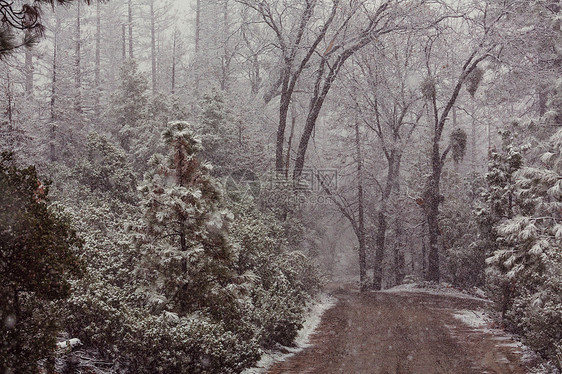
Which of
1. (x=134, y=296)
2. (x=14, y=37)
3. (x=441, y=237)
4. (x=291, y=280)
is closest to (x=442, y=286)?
(x=441, y=237)

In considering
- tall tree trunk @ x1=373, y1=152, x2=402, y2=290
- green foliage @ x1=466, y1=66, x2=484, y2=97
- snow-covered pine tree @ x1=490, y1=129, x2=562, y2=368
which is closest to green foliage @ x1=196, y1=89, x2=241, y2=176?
tall tree trunk @ x1=373, y1=152, x2=402, y2=290

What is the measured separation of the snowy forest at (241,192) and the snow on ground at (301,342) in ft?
1.59

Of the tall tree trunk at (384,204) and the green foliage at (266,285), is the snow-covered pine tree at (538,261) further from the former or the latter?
the tall tree trunk at (384,204)

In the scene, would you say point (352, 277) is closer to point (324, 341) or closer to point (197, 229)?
point (324, 341)

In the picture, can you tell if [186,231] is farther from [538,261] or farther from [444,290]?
[444,290]

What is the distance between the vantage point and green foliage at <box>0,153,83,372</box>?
236 inches

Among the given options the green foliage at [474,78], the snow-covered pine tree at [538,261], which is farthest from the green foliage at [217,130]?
the snow-covered pine tree at [538,261]

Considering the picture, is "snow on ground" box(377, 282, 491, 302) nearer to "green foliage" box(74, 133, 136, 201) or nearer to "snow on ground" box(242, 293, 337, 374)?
"snow on ground" box(242, 293, 337, 374)

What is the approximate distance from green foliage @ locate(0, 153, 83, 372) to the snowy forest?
17 mm

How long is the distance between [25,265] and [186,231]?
3459mm

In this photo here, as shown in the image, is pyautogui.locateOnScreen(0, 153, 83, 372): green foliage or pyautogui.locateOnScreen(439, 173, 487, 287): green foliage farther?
pyautogui.locateOnScreen(439, 173, 487, 287): green foliage

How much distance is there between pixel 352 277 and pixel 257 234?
136ft

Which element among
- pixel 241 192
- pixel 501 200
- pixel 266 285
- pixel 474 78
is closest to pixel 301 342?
pixel 266 285

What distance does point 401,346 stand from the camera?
42.2 ft
